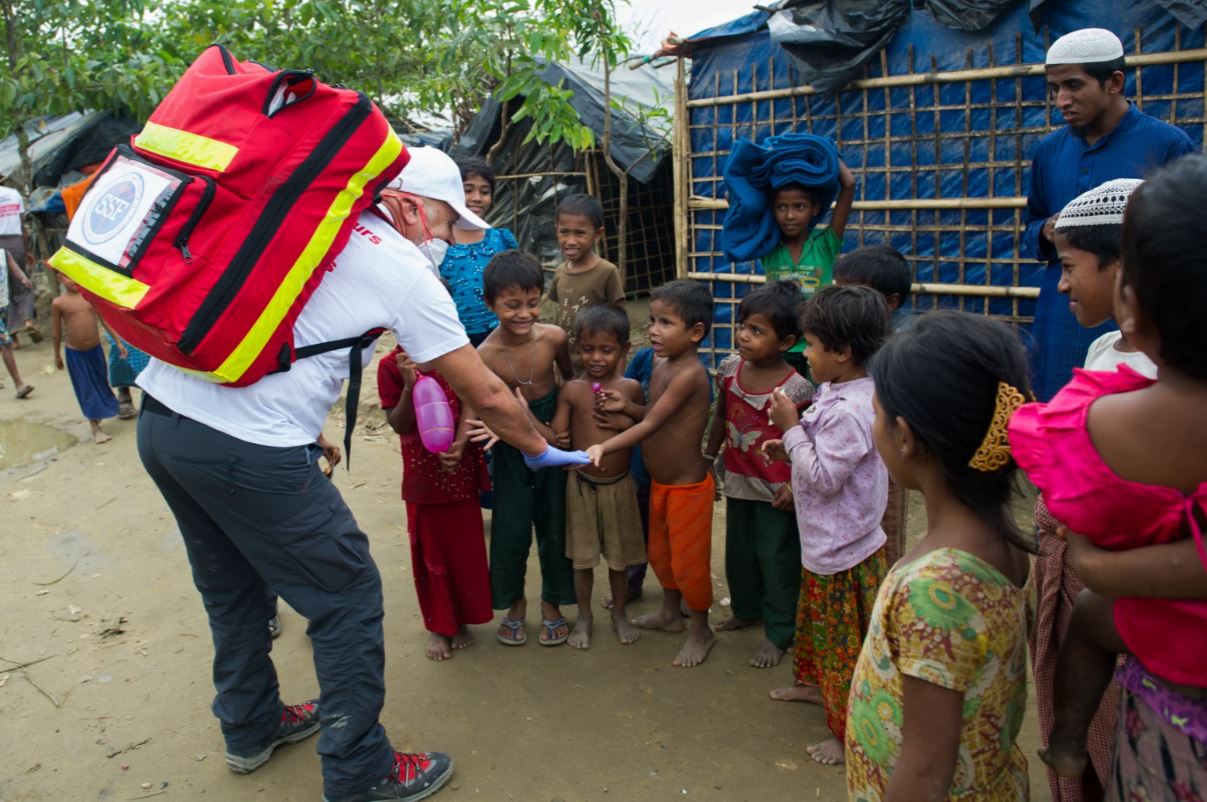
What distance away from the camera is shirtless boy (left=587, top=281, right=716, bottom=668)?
3027mm

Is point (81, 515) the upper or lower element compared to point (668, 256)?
lower

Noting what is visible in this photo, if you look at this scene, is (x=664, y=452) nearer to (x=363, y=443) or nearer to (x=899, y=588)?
(x=899, y=588)

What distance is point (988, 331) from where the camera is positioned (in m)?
1.41

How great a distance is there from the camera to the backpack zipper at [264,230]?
1936mm

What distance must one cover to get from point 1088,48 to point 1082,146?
1.15 feet

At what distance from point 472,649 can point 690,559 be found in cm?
91

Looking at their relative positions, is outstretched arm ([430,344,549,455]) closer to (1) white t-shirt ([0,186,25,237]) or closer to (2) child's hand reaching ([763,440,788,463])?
(2) child's hand reaching ([763,440,788,463])

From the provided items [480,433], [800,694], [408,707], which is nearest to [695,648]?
[800,694]

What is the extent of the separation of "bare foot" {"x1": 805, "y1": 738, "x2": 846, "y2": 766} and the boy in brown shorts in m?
0.89

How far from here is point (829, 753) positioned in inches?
101

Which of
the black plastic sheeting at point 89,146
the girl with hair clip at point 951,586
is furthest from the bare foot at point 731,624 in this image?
the black plastic sheeting at point 89,146

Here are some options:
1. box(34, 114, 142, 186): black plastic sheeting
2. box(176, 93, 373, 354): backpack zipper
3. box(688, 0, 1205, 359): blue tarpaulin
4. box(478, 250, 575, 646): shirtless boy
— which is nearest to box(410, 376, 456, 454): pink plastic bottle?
box(478, 250, 575, 646): shirtless boy

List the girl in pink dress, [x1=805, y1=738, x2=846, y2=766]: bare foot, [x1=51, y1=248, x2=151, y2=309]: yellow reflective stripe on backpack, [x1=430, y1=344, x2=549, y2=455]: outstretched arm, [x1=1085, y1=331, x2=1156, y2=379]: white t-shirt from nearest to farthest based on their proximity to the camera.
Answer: the girl in pink dress, [x1=1085, y1=331, x2=1156, y2=379]: white t-shirt, [x1=51, y1=248, x2=151, y2=309]: yellow reflective stripe on backpack, [x1=430, y1=344, x2=549, y2=455]: outstretched arm, [x1=805, y1=738, x2=846, y2=766]: bare foot

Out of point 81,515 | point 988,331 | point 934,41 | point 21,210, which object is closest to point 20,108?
point 21,210
